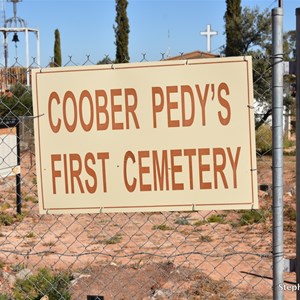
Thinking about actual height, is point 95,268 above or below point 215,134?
below

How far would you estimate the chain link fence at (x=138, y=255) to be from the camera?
5461mm

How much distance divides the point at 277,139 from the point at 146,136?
61 centimetres

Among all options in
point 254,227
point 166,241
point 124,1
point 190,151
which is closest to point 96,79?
point 190,151

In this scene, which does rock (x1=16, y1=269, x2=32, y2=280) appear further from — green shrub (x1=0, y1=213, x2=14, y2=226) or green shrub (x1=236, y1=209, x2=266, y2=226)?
green shrub (x1=236, y1=209, x2=266, y2=226)

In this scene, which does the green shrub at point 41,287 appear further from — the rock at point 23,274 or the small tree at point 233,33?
the small tree at point 233,33

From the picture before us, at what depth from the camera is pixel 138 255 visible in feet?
26.8

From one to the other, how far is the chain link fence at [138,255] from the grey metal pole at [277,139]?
171 millimetres

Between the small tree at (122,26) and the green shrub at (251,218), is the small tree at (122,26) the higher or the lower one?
the higher one

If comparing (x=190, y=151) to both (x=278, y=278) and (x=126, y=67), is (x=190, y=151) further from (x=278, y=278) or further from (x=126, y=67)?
(x=278, y=278)

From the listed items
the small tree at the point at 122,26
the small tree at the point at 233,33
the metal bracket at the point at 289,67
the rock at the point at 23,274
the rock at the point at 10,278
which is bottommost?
the rock at the point at 23,274

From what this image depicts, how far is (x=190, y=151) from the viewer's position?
2.72 metres

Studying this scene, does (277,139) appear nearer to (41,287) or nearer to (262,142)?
(41,287)

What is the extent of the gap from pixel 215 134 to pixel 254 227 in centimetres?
791

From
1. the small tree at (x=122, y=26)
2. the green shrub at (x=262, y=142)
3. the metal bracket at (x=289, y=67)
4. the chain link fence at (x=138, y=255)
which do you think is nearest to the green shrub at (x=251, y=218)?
the chain link fence at (x=138, y=255)
